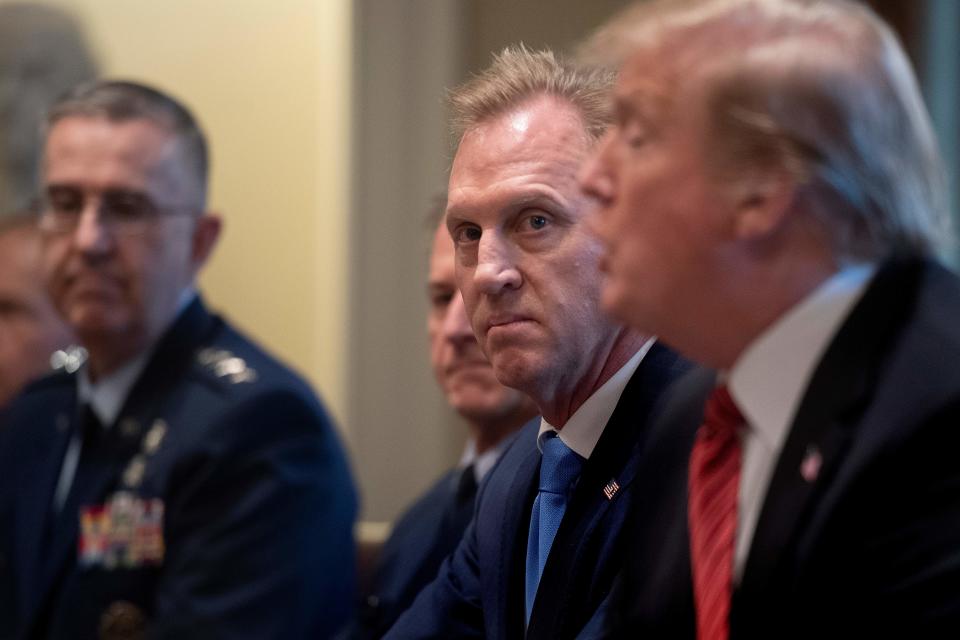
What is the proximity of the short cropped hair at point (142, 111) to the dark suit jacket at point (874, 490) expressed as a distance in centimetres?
214

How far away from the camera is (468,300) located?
5.06 feet

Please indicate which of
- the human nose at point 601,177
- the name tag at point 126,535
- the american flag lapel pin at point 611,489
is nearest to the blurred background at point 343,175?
the name tag at point 126,535

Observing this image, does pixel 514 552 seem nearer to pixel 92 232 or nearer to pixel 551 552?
pixel 551 552

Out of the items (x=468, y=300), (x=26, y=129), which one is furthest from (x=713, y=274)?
(x=26, y=129)

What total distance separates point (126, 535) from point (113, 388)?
360mm

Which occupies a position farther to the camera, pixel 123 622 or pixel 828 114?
pixel 123 622

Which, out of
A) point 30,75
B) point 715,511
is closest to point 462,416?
point 715,511

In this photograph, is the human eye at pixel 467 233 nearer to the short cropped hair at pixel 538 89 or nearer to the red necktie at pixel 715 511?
the short cropped hair at pixel 538 89

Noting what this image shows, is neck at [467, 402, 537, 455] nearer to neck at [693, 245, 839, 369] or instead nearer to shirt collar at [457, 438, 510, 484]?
shirt collar at [457, 438, 510, 484]

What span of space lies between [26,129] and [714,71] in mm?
3406

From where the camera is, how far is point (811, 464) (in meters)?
1.02

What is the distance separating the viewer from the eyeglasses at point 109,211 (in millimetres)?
2828

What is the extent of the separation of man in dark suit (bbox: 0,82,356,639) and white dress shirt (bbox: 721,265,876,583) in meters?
1.58

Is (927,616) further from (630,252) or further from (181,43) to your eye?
(181,43)
